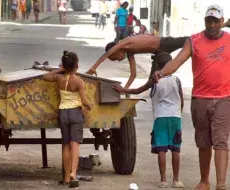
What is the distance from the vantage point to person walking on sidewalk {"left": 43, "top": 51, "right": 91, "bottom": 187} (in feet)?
31.2

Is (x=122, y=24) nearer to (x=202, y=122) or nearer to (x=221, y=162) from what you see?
(x=202, y=122)

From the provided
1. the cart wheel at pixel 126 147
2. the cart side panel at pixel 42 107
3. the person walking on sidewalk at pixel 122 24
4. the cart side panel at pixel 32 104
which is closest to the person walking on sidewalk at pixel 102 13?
the person walking on sidewalk at pixel 122 24

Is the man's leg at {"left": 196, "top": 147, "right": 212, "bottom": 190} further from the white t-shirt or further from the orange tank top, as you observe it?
the white t-shirt

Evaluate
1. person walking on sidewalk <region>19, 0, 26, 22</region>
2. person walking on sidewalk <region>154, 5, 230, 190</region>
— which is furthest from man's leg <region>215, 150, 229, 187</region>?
person walking on sidewalk <region>19, 0, 26, 22</region>

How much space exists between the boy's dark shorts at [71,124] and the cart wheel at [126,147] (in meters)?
0.82

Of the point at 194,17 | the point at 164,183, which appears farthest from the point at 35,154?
the point at 194,17

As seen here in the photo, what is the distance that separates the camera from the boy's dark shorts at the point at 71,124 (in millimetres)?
9508

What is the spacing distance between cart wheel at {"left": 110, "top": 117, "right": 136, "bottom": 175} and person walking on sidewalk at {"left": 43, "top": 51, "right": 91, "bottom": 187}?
82 cm

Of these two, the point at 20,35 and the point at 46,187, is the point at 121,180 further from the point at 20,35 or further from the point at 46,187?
the point at 20,35

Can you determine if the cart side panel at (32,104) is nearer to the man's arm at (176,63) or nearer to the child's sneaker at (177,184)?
the child's sneaker at (177,184)

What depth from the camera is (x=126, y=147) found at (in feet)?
33.5

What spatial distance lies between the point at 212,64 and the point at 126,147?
2.00 meters

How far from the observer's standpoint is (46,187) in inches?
373

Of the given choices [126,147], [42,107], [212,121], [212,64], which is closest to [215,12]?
[212,64]
